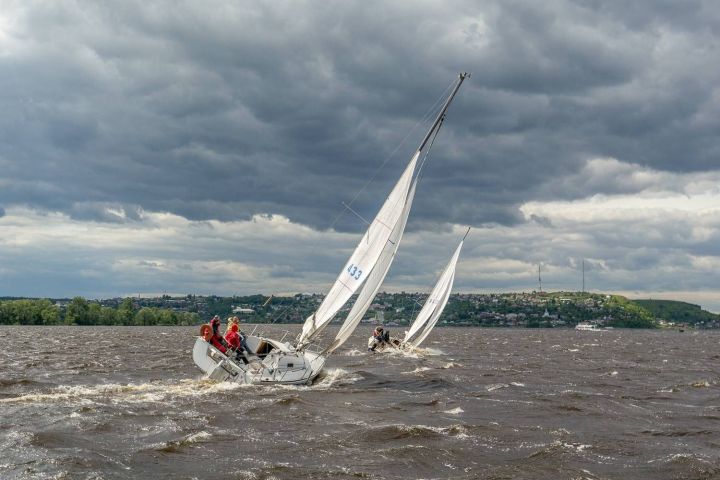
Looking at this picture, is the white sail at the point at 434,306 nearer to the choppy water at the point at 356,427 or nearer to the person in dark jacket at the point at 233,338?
the choppy water at the point at 356,427

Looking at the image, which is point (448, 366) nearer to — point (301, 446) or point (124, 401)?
point (124, 401)

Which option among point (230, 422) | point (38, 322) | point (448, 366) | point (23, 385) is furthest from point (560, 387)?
point (38, 322)

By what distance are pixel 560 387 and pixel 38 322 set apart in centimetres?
16186

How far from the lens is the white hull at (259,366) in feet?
92.8

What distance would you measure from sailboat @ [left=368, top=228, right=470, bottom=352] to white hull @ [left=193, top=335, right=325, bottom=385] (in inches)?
899

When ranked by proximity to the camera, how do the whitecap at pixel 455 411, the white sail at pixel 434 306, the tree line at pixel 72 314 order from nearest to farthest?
the whitecap at pixel 455 411 → the white sail at pixel 434 306 → the tree line at pixel 72 314

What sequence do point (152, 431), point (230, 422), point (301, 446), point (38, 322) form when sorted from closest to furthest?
point (301, 446) → point (152, 431) → point (230, 422) → point (38, 322)

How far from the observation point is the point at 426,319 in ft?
180

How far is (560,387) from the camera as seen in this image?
3092 cm

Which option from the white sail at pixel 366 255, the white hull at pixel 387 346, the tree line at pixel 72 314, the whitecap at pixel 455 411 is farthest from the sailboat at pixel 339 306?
the tree line at pixel 72 314

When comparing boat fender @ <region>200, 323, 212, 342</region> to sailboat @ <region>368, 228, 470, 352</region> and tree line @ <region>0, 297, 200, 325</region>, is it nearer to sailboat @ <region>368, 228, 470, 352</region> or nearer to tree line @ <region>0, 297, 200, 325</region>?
sailboat @ <region>368, 228, 470, 352</region>

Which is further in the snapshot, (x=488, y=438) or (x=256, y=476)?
(x=488, y=438)

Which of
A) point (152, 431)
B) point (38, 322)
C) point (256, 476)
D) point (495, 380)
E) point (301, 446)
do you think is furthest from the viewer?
point (38, 322)

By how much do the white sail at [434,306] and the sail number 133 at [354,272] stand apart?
26.1 metres
